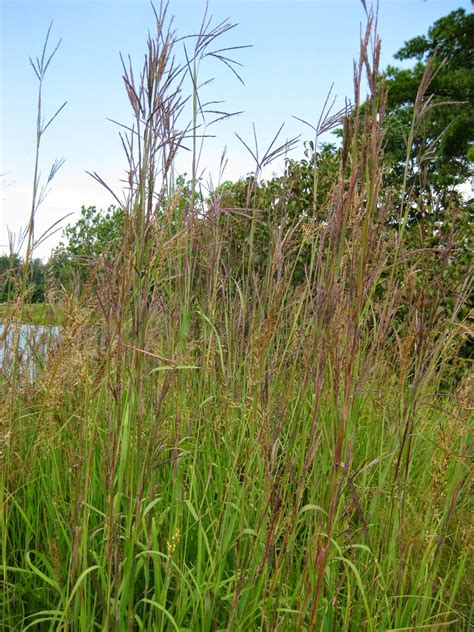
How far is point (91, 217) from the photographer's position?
21797 millimetres

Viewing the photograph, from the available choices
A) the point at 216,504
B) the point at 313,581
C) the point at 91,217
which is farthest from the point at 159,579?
the point at 91,217

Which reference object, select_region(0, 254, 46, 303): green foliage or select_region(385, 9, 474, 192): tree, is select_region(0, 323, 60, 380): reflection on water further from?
select_region(385, 9, 474, 192): tree

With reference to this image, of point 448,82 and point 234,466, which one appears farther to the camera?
point 448,82

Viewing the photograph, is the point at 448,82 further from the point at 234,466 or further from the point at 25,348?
the point at 234,466

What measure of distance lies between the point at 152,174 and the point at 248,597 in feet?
3.52

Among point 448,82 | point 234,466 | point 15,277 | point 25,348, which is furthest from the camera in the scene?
point 448,82

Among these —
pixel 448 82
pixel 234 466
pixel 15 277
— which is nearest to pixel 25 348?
pixel 15 277

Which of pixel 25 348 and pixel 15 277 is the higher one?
pixel 15 277

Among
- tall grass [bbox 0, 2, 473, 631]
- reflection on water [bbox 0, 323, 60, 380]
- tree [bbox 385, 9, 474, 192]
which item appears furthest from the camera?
tree [bbox 385, 9, 474, 192]

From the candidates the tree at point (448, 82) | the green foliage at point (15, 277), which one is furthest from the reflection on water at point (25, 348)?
the tree at point (448, 82)

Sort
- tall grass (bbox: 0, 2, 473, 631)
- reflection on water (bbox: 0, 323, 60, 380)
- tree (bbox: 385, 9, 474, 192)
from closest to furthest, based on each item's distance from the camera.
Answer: tall grass (bbox: 0, 2, 473, 631)
reflection on water (bbox: 0, 323, 60, 380)
tree (bbox: 385, 9, 474, 192)

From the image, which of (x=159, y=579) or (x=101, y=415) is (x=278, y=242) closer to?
(x=159, y=579)

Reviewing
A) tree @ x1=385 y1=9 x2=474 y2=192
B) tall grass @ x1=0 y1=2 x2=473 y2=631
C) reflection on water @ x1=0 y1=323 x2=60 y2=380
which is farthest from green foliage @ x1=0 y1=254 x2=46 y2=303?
tree @ x1=385 y1=9 x2=474 y2=192

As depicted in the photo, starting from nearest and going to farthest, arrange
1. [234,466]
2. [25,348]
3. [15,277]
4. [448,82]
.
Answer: [234,466], [15,277], [25,348], [448,82]
